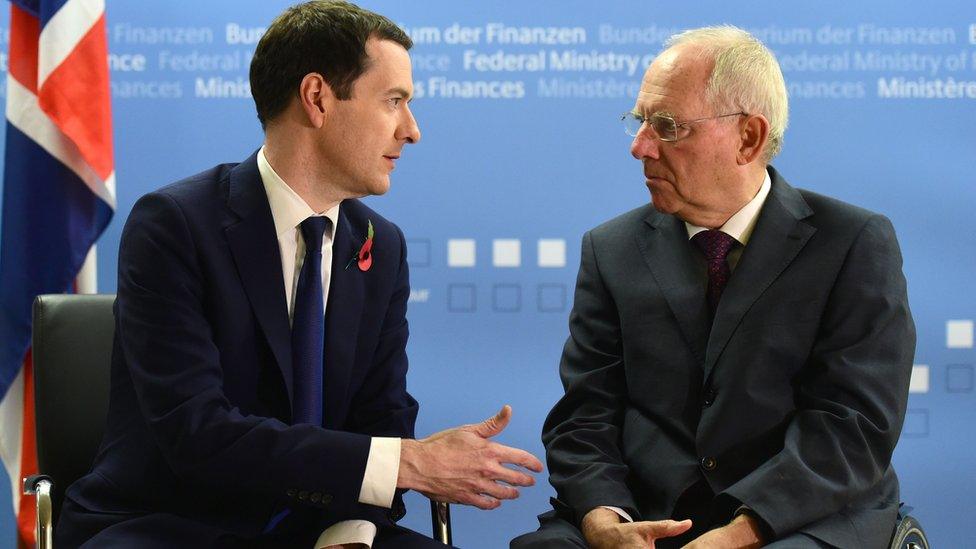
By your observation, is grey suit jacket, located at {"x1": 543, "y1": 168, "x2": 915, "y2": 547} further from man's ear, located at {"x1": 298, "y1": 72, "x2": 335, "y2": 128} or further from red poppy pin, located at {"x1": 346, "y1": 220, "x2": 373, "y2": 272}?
man's ear, located at {"x1": 298, "y1": 72, "x2": 335, "y2": 128}

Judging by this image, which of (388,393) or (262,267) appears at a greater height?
(262,267)

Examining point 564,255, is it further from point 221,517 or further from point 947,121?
point 221,517

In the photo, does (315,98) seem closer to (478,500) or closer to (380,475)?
(380,475)

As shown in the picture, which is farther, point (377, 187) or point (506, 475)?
point (377, 187)

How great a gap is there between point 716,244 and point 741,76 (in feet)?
1.33

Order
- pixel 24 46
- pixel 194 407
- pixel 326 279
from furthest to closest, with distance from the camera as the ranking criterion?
pixel 24 46
pixel 326 279
pixel 194 407

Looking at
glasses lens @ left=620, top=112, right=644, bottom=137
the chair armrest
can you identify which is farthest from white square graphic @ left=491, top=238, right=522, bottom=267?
the chair armrest

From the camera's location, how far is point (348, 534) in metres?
2.54

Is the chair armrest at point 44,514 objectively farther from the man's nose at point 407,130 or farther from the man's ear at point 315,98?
the man's nose at point 407,130

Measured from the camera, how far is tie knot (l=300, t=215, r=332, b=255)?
2623 millimetres

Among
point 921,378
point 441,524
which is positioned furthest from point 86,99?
point 921,378

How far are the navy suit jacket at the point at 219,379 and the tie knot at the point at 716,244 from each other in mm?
794

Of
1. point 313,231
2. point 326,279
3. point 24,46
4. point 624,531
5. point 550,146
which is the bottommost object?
point 624,531

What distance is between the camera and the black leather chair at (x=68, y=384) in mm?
2914
